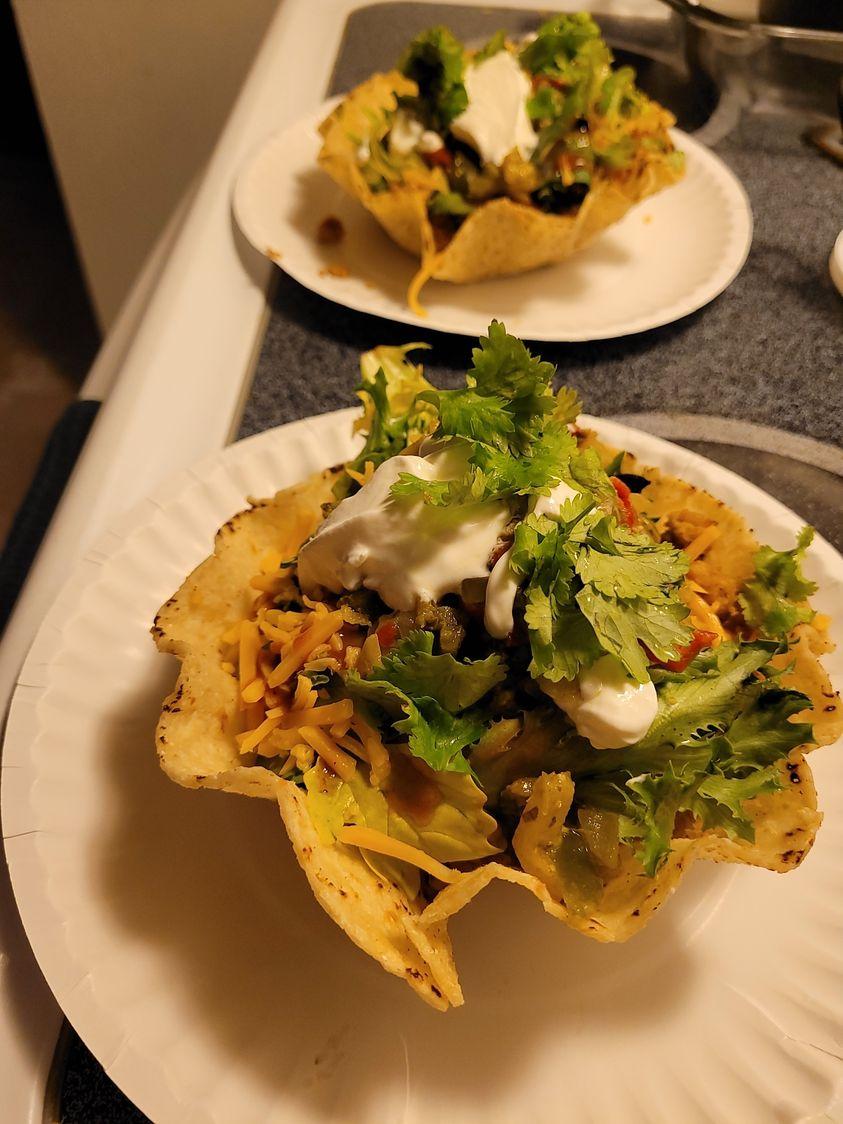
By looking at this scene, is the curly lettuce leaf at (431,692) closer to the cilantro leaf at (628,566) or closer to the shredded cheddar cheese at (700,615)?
the cilantro leaf at (628,566)

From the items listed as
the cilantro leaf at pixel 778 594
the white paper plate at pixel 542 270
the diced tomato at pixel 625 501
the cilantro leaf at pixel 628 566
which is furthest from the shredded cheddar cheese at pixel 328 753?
the white paper plate at pixel 542 270

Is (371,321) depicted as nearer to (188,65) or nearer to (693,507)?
(693,507)

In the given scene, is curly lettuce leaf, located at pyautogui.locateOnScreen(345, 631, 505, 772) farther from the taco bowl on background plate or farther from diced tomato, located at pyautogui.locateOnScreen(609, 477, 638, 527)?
the taco bowl on background plate

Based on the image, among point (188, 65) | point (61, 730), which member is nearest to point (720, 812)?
point (61, 730)

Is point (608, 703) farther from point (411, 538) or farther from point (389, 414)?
point (389, 414)

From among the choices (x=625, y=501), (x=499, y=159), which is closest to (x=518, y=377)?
(x=625, y=501)

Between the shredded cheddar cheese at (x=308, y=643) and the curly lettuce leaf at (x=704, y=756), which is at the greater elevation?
the shredded cheddar cheese at (x=308, y=643)
